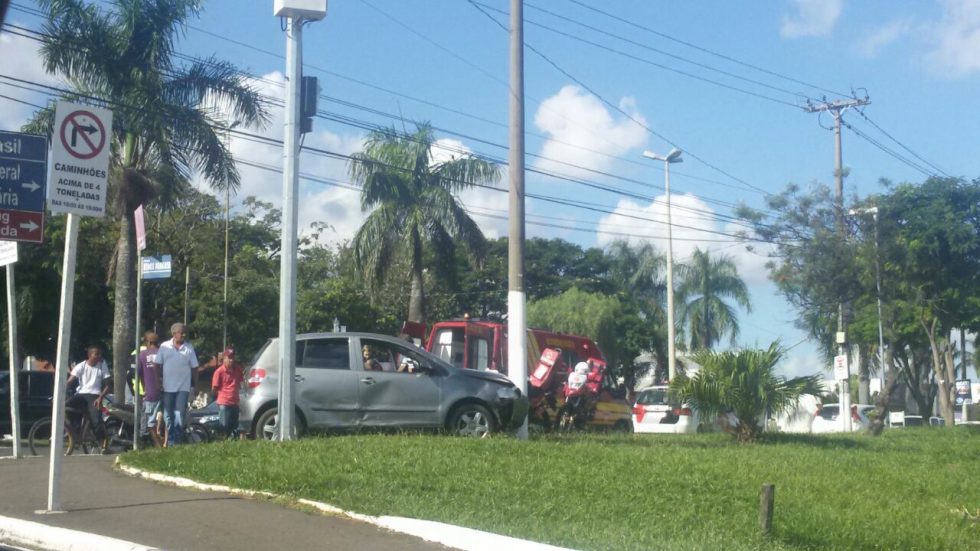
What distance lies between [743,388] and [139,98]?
45.8ft

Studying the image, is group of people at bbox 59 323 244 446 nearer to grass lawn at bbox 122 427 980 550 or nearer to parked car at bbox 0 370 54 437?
grass lawn at bbox 122 427 980 550

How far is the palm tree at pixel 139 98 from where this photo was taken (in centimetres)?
2281

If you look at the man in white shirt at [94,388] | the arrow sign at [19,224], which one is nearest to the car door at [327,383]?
the man in white shirt at [94,388]

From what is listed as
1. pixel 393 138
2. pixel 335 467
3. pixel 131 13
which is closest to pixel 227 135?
pixel 131 13

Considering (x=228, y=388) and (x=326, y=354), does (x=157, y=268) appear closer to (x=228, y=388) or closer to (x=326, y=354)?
(x=228, y=388)

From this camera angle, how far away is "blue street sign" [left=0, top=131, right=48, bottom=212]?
447 inches

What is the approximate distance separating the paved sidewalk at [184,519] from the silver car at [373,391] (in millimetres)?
3923

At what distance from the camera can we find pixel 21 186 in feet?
37.6

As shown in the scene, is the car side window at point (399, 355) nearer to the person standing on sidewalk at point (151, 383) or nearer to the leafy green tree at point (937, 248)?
the person standing on sidewalk at point (151, 383)

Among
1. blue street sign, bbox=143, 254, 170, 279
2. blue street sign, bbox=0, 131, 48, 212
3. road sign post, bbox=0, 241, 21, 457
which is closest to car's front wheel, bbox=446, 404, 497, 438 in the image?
blue street sign, bbox=143, 254, 170, 279

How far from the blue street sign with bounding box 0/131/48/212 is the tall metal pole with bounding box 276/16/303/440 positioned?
10.3ft

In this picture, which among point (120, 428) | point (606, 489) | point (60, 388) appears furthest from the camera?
point (120, 428)

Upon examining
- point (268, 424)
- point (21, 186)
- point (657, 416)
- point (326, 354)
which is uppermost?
point (21, 186)

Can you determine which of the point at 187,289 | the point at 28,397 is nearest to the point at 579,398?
the point at 28,397
